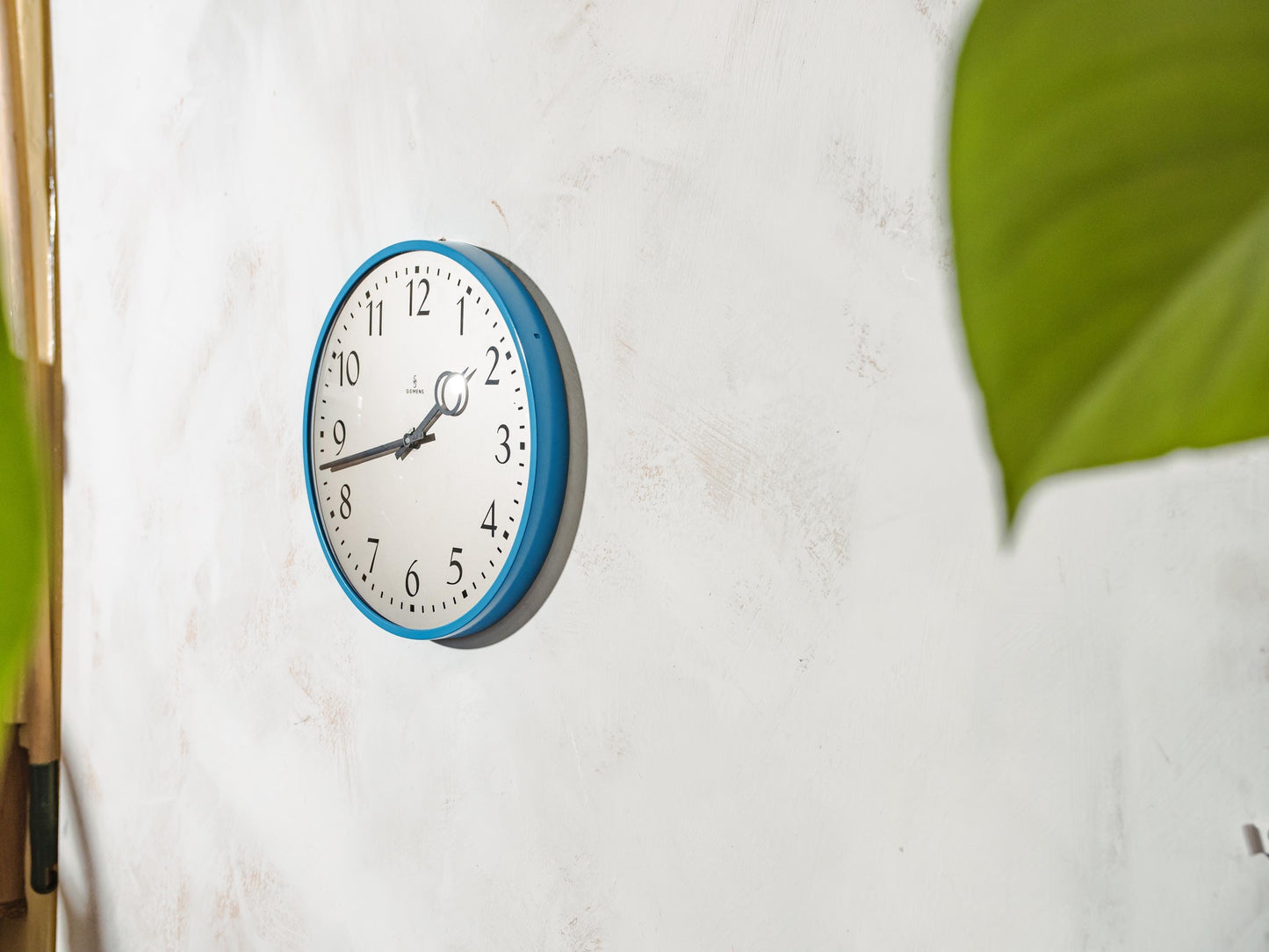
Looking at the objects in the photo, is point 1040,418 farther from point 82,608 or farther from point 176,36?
point 82,608

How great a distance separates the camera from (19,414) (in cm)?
5

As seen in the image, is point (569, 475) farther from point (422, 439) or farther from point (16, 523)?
point (16, 523)

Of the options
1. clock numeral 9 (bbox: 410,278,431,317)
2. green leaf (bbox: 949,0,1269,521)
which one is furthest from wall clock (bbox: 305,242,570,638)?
green leaf (bbox: 949,0,1269,521)

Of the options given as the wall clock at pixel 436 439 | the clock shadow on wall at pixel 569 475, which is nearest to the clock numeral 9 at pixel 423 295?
the wall clock at pixel 436 439

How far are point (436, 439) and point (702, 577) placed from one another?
14.6 inches

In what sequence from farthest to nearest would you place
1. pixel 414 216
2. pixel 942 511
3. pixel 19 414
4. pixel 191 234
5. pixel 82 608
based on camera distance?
pixel 82 608
pixel 191 234
pixel 414 216
pixel 942 511
pixel 19 414

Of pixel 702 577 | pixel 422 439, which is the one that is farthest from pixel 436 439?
pixel 702 577

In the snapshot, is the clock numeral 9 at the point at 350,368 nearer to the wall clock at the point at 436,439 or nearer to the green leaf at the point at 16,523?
the wall clock at the point at 436,439

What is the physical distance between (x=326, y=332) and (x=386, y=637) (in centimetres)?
38

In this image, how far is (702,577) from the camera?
2.98ft

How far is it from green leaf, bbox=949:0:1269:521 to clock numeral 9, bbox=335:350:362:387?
118 cm

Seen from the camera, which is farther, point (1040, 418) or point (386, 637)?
point (386, 637)

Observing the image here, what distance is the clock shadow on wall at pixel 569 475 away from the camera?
Result: 1016 mm

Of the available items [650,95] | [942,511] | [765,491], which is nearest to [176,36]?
[650,95]
